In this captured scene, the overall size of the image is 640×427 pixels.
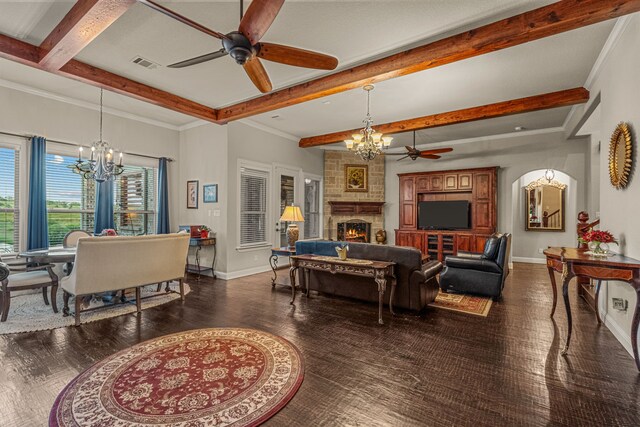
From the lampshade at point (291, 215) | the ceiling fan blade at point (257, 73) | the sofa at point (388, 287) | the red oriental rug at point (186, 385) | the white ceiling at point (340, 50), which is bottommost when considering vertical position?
the red oriental rug at point (186, 385)

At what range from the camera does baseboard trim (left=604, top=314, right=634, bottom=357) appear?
9.20 feet

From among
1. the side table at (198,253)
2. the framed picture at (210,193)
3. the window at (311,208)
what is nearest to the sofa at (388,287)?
the side table at (198,253)

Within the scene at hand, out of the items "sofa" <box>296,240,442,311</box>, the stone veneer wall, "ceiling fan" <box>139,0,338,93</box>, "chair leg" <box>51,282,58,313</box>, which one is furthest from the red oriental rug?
the stone veneer wall

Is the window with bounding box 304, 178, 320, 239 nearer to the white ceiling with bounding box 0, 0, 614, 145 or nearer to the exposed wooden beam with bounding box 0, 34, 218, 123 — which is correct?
the white ceiling with bounding box 0, 0, 614, 145

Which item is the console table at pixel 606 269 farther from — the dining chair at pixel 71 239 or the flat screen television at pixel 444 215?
the dining chair at pixel 71 239

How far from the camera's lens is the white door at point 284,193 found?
6.98 metres

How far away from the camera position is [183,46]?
347 centimetres

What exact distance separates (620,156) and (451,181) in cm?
478

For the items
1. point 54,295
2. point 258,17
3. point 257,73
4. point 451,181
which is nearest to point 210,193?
point 54,295

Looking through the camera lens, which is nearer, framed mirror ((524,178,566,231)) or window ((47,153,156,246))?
window ((47,153,156,246))

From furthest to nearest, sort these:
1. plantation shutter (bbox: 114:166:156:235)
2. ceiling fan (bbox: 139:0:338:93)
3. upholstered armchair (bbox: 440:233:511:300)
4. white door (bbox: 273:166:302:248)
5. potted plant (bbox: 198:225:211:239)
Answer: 1. white door (bbox: 273:166:302:248)
2. plantation shutter (bbox: 114:166:156:235)
3. potted plant (bbox: 198:225:211:239)
4. upholstered armchair (bbox: 440:233:511:300)
5. ceiling fan (bbox: 139:0:338:93)

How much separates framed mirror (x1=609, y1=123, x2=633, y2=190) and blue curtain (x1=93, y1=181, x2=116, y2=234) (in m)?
7.13

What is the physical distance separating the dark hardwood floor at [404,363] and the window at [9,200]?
2387 mm

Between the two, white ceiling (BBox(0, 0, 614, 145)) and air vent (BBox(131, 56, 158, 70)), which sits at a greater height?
white ceiling (BBox(0, 0, 614, 145))
